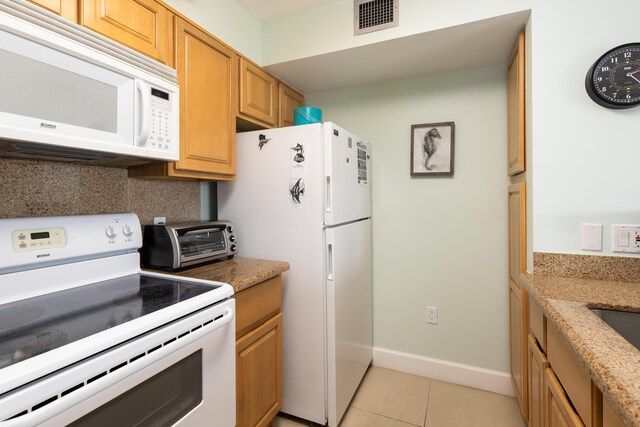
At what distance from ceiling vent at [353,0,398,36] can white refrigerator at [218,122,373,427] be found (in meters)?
0.60

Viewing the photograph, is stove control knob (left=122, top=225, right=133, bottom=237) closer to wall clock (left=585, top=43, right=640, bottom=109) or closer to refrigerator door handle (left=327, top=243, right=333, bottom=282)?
refrigerator door handle (left=327, top=243, right=333, bottom=282)

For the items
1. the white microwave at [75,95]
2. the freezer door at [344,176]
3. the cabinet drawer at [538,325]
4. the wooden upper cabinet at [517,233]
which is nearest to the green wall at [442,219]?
the wooden upper cabinet at [517,233]

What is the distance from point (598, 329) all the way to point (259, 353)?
4.13ft

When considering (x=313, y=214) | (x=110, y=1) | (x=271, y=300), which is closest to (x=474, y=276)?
(x=313, y=214)

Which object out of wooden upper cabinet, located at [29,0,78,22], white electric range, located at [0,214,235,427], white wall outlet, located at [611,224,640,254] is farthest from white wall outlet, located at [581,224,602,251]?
wooden upper cabinet, located at [29,0,78,22]

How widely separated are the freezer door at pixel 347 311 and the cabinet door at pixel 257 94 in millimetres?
872

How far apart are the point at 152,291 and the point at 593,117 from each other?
1.93 meters

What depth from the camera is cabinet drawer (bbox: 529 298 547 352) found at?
1166 mm

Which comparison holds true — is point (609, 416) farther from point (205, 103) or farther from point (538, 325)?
point (205, 103)

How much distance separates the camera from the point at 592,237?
4.39 feet

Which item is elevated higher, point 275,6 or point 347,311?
point 275,6

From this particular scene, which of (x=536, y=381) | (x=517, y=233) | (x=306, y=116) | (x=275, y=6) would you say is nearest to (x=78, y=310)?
(x=306, y=116)

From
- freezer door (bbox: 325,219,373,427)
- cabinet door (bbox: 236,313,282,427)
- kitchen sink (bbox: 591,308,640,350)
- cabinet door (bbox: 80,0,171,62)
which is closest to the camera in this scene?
kitchen sink (bbox: 591,308,640,350)

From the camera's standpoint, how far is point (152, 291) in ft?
3.65
